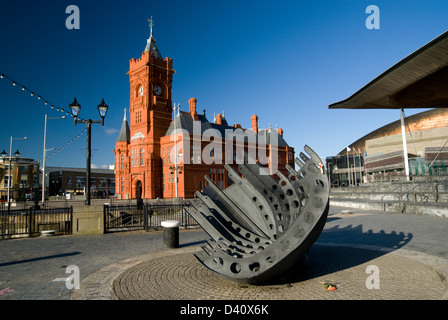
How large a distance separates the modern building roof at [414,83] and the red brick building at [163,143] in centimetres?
2892

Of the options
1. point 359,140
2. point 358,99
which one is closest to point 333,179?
point 359,140

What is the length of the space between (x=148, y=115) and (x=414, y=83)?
41158 mm

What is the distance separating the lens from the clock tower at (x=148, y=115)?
154 ft

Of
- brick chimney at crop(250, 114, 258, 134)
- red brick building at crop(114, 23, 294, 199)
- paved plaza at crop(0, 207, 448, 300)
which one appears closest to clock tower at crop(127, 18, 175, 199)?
red brick building at crop(114, 23, 294, 199)

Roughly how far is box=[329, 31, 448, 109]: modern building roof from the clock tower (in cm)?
3401

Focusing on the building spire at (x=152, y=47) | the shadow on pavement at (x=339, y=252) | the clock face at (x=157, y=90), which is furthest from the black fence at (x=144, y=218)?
the building spire at (x=152, y=47)

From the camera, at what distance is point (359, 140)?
10231 centimetres

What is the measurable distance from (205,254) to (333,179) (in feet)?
296

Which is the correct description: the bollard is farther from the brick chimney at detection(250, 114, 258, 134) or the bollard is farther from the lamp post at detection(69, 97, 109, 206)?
the brick chimney at detection(250, 114, 258, 134)

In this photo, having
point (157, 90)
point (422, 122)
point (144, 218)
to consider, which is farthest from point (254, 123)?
point (422, 122)

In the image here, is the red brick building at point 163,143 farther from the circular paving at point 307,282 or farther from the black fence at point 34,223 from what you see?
the circular paving at point 307,282

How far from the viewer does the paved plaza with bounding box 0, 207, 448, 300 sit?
205 inches
